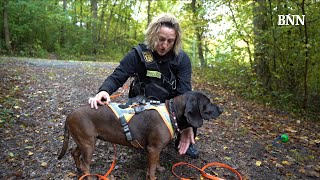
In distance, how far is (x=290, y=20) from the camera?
6.06 m

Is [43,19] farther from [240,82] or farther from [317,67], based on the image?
[317,67]

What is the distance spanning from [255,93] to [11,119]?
6117 millimetres

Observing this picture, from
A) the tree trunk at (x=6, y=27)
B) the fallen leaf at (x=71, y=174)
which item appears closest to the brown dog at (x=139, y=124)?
the fallen leaf at (x=71, y=174)

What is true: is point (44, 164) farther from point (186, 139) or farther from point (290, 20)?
point (290, 20)

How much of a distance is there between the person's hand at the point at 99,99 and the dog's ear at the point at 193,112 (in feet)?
3.08

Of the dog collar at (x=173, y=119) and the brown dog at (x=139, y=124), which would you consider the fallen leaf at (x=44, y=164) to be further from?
the dog collar at (x=173, y=119)

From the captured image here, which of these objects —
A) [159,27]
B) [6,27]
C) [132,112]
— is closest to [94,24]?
[6,27]

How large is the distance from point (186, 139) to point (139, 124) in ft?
2.75

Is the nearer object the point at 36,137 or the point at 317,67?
the point at 36,137

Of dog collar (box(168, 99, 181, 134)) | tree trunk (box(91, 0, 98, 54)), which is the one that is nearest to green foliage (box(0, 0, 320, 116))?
tree trunk (box(91, 0, 98, 54))

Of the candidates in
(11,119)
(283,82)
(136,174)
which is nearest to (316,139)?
(283,82)

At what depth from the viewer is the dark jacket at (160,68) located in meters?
3.51

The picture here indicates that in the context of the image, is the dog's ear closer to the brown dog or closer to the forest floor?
the brown dog

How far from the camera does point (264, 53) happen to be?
23.0ft
